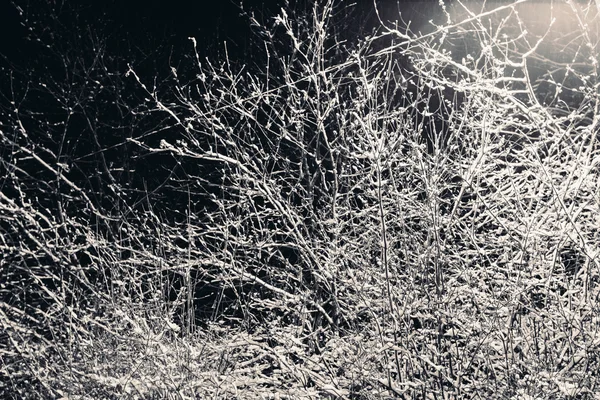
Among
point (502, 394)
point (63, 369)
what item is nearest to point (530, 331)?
point (502, 394)

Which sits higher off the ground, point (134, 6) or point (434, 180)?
point (434, 180)

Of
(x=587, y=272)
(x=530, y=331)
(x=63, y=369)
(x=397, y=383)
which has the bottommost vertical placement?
(x=63, y=369)

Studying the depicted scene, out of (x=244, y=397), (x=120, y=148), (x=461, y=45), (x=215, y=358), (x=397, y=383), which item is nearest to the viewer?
(x=397, y=383)

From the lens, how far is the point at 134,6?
11.5m

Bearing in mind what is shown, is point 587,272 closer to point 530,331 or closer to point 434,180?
point 530,331

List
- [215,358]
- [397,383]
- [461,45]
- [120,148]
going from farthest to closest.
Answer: [461,45], [120,148], [215,358], [397,383]

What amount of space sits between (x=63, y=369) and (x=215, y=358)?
3.18ft

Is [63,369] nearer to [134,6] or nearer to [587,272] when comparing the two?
[587,272]

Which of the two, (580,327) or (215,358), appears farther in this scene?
(215,358)

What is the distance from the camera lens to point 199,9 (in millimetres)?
11625

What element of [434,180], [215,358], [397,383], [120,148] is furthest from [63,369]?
[120,148]

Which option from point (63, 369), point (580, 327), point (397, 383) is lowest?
point (63, 369)

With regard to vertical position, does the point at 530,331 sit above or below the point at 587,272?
below

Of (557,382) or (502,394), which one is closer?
(557,382)
